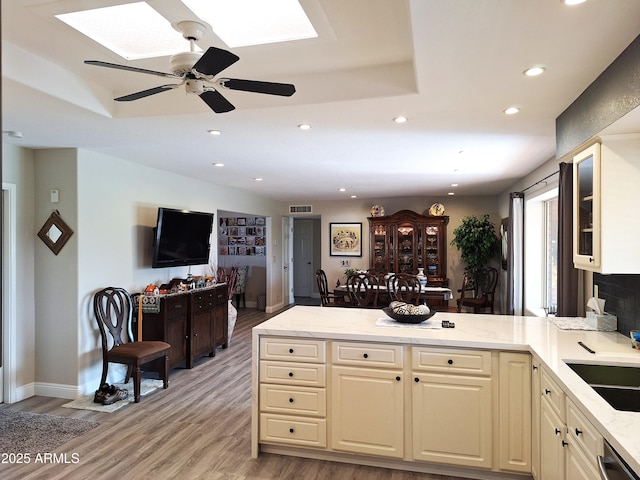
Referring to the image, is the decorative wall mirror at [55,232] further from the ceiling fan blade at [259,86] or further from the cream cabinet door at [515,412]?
the cream cabinet door at [515,412]

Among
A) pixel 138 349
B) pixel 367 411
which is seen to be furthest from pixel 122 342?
pixel 367 411

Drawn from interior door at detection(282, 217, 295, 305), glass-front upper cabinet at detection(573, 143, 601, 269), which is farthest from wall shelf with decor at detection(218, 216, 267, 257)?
glass-front upper cabinet at detection(573, 143, 601, 269)

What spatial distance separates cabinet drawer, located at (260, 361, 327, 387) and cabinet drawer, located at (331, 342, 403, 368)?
0.15 metres

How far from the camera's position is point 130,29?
7.81 feet

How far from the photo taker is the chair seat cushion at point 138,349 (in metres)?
3.87

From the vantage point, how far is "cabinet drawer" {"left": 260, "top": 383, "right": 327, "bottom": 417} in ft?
9.35

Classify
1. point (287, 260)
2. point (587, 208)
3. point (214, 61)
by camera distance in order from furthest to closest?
1. point (287, 260)
2. point (587, 208)
3. point (214, 61)

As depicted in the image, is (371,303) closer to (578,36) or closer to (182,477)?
(182,477)

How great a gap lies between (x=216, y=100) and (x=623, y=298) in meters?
2.82

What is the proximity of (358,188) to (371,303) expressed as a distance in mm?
1962

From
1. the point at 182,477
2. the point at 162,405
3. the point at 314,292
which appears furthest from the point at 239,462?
the point at 314,292

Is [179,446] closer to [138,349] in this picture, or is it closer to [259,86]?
[138,349]

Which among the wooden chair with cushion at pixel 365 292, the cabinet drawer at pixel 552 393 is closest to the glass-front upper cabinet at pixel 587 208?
the cabinet drawer at pixel 552 393

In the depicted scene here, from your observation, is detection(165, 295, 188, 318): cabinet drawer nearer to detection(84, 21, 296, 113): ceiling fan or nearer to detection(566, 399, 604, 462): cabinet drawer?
detection(84, 21, 296, 113): ceiling fan
